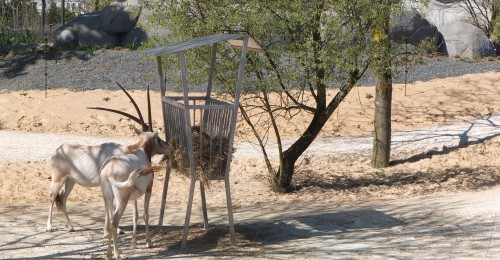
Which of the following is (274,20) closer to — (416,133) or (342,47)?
(342,47)

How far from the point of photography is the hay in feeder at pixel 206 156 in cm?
938

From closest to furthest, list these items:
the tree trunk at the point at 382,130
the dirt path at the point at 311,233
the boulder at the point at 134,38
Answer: the dirt path at the point at 311,233 < the tree trunk at the point at 382,130 < the boulder at the point at 134,38

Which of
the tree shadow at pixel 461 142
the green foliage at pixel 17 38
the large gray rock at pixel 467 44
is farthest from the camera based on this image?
the green foliage at pixel 17 38

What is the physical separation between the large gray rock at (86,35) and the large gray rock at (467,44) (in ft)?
35.1

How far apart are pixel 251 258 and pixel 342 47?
4370 mm

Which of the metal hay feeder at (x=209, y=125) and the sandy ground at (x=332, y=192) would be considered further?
the sandy ground at (x=332, y=192)

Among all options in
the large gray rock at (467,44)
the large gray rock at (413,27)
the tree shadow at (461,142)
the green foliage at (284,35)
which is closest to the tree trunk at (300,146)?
the green foliage at (284,35)

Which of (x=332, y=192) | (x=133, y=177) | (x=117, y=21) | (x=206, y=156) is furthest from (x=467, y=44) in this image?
(x=133, y=177)

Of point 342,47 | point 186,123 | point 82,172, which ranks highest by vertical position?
point 342,47

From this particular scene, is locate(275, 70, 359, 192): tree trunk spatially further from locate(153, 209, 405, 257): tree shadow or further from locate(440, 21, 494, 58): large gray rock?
locate(440, 21, 494, 58): large gray rock

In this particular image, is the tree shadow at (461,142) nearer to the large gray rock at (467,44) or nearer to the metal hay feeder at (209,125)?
the metal hay feeder at (209,125)

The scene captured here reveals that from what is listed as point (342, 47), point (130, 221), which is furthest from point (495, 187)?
point (130, 221)

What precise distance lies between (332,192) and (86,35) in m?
15.8

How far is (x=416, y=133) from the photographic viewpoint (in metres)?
17.8
